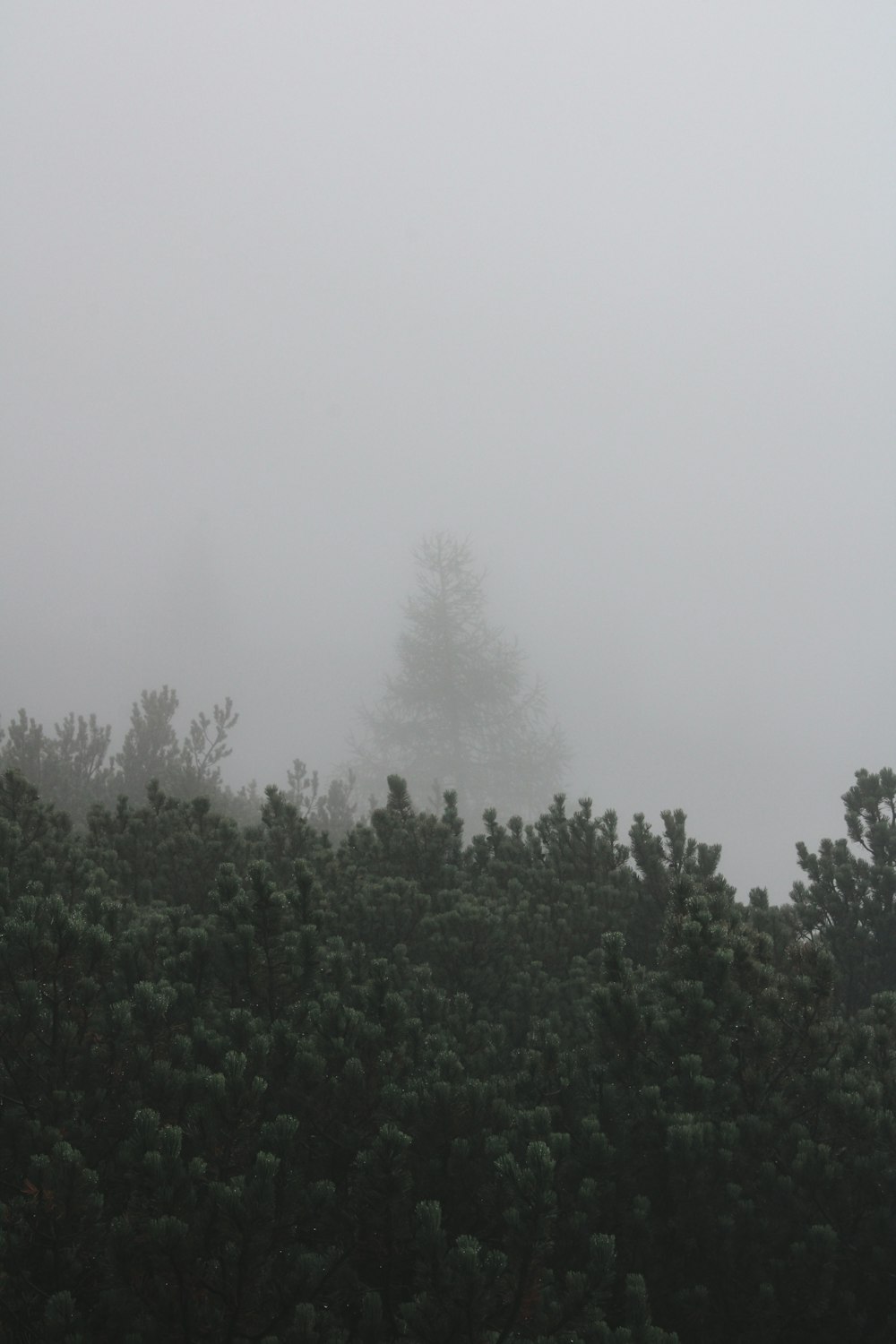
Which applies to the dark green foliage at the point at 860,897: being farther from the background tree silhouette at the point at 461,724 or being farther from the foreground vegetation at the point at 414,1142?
the background tree silhouette at the point at 461,724

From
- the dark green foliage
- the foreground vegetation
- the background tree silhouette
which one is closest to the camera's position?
the foreground vegetation

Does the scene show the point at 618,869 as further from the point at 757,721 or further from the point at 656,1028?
the point at 757,721

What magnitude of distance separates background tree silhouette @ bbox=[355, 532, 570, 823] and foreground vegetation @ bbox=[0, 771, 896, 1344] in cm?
2442

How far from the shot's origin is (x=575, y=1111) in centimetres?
257

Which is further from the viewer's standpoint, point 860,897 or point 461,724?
point 461,724

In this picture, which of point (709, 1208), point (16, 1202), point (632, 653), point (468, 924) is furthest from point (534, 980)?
point (632, 653)

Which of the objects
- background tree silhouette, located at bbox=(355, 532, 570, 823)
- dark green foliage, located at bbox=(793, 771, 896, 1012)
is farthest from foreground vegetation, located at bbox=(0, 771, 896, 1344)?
background tree silhouette, located at bbox=(355, 532, 570, 823)

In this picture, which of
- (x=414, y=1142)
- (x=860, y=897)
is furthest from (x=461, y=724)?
(x=414, y=1142)

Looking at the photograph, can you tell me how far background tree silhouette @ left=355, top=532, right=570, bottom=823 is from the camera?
27797 millimetres

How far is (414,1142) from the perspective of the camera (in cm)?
235

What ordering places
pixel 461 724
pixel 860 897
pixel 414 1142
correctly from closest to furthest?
pixel 414 1142 → pixel 860 897 → pixel 461 724

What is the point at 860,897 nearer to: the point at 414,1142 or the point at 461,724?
the point at 414,1142

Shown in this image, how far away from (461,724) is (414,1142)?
86.5 ft

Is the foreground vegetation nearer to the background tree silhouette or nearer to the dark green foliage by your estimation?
the dark green foliage
